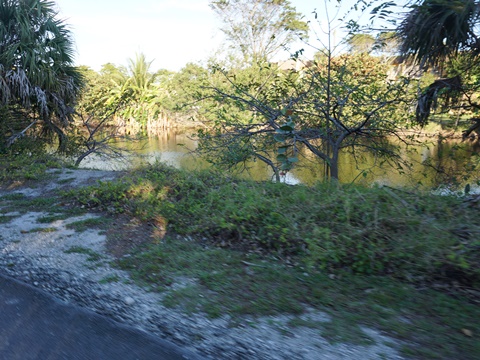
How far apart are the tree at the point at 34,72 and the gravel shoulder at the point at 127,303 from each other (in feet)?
20.7

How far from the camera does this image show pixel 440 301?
408 centimetres

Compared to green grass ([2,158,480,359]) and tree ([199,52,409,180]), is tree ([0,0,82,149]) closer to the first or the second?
tree ([199,52,409,180])

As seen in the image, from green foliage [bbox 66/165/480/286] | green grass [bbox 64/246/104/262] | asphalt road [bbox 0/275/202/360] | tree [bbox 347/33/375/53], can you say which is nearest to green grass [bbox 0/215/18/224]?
green foliage [bbox 66/165/480/286]

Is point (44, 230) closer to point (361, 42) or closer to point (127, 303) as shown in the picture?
point (127, 303)

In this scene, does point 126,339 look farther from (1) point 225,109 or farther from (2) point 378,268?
(1) point 225,109

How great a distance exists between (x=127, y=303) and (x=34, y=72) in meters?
10.1

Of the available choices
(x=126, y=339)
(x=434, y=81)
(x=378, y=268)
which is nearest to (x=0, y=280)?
(x=126, y=339)

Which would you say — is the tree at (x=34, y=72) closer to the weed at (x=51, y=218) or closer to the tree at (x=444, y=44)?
the weed at (x=51, y=218)

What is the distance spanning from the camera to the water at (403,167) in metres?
8.81

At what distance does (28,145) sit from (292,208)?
1050cm

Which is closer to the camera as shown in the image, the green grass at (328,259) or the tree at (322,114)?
the green grass at (328,259)

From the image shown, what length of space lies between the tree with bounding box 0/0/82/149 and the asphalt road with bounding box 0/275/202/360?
9.57 meters

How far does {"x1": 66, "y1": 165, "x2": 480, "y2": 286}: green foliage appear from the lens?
4680 millimetres

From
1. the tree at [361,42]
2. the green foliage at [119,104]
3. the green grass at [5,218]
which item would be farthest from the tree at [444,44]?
the green foliage at [119,104]
